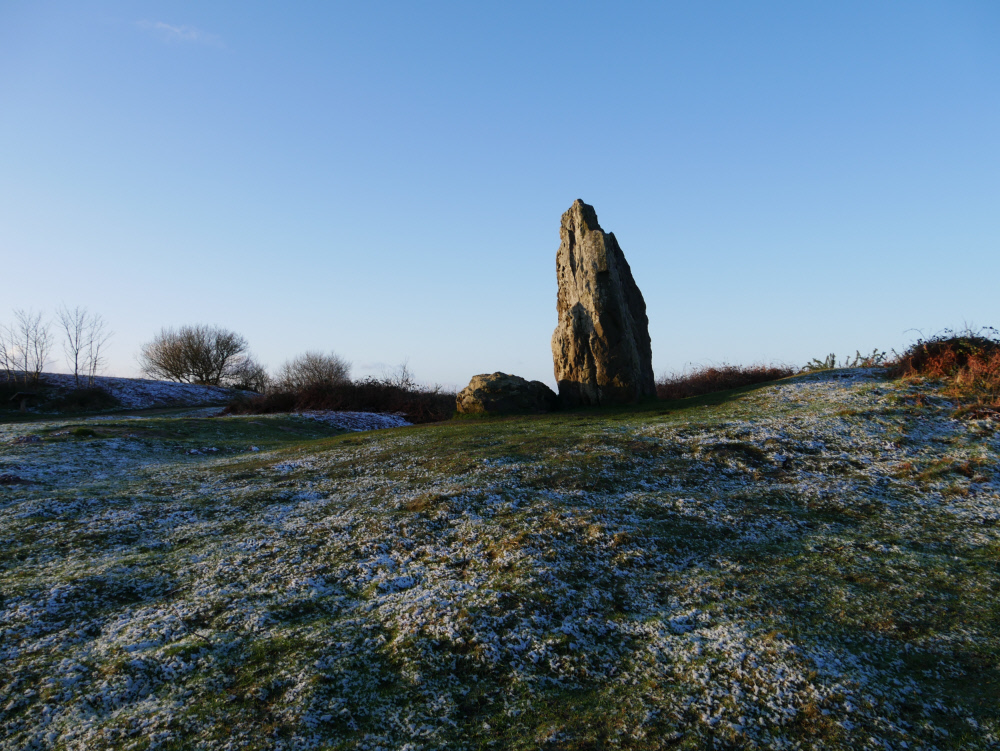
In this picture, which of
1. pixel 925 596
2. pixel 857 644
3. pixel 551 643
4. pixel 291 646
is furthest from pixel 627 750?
pixel 925 596

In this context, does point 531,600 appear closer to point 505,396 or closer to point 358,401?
point 505,396

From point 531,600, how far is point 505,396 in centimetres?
1522

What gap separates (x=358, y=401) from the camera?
3762cm

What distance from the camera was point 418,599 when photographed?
6.71 m

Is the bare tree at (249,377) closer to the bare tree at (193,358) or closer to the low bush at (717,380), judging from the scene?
the bare tree at (193,358)

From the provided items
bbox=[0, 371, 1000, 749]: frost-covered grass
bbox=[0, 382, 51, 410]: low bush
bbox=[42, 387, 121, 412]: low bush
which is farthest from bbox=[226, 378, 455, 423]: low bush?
bbox=[0, 371, 1000, 749]: frost-covered grass

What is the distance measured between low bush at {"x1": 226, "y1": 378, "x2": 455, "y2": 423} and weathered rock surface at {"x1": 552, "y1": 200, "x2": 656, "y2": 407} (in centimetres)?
1376

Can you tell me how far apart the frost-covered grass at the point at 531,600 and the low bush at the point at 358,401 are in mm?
22269

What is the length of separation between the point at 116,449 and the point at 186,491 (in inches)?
269

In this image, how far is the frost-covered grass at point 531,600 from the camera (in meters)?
4.81

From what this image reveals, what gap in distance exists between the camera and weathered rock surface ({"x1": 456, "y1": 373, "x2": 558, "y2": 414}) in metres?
21.6

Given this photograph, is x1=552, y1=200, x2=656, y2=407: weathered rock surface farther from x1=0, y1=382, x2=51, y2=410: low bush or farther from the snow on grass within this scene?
x1=0, y1=382, x2=51, y2=410: low bush

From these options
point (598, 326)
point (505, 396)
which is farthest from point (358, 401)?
point (598, 326)

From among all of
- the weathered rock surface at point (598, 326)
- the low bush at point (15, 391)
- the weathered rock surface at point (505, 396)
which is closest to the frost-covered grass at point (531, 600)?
the weathered rock surface at point (598, 326)
